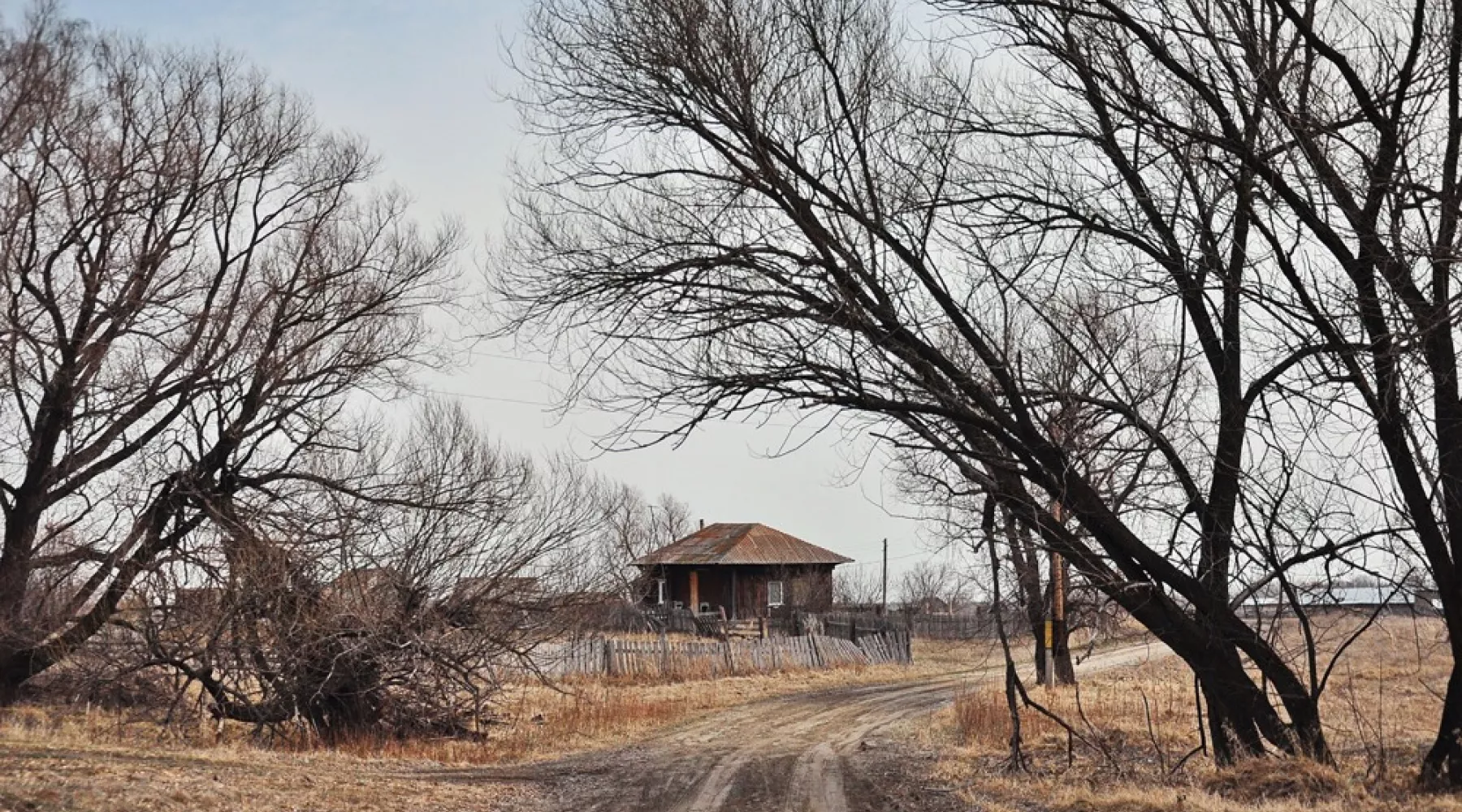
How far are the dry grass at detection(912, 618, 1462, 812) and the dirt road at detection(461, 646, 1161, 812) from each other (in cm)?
79

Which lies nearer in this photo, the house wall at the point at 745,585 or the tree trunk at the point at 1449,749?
the tree trunk at the point at 1449,749

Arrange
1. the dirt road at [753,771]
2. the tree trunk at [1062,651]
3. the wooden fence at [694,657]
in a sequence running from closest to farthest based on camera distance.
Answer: the dirt road at [753,771] < the tree trunk at [1062,651] < the wooden fence at [694,657]

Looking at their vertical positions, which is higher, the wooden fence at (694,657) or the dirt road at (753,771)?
the wooden fence at (694,657)

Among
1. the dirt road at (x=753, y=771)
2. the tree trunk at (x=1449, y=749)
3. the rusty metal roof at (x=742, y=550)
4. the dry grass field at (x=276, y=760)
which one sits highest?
the rusty metal roof at (x=742, y=550)

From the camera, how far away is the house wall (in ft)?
168

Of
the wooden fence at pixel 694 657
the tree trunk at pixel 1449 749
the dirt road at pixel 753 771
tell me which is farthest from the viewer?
the wooden fence at pixel 694 657

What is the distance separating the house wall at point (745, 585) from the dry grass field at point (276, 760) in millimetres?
28401

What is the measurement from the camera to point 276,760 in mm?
12125

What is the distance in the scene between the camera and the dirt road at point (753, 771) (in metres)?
10.4

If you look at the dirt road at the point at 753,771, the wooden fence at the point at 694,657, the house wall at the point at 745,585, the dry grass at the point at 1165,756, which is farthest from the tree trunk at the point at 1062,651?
the house wall at the point at 745,585

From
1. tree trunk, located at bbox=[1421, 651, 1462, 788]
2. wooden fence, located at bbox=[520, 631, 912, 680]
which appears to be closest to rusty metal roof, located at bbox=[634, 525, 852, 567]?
wooden fence, located at bbox=[520, 631, 912, 680]

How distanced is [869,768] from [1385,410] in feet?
21.8

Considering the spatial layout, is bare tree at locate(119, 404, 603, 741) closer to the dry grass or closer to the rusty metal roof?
the dry grass

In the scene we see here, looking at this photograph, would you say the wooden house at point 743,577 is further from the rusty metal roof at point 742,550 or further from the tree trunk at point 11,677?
the tree trunk at point 11,677
